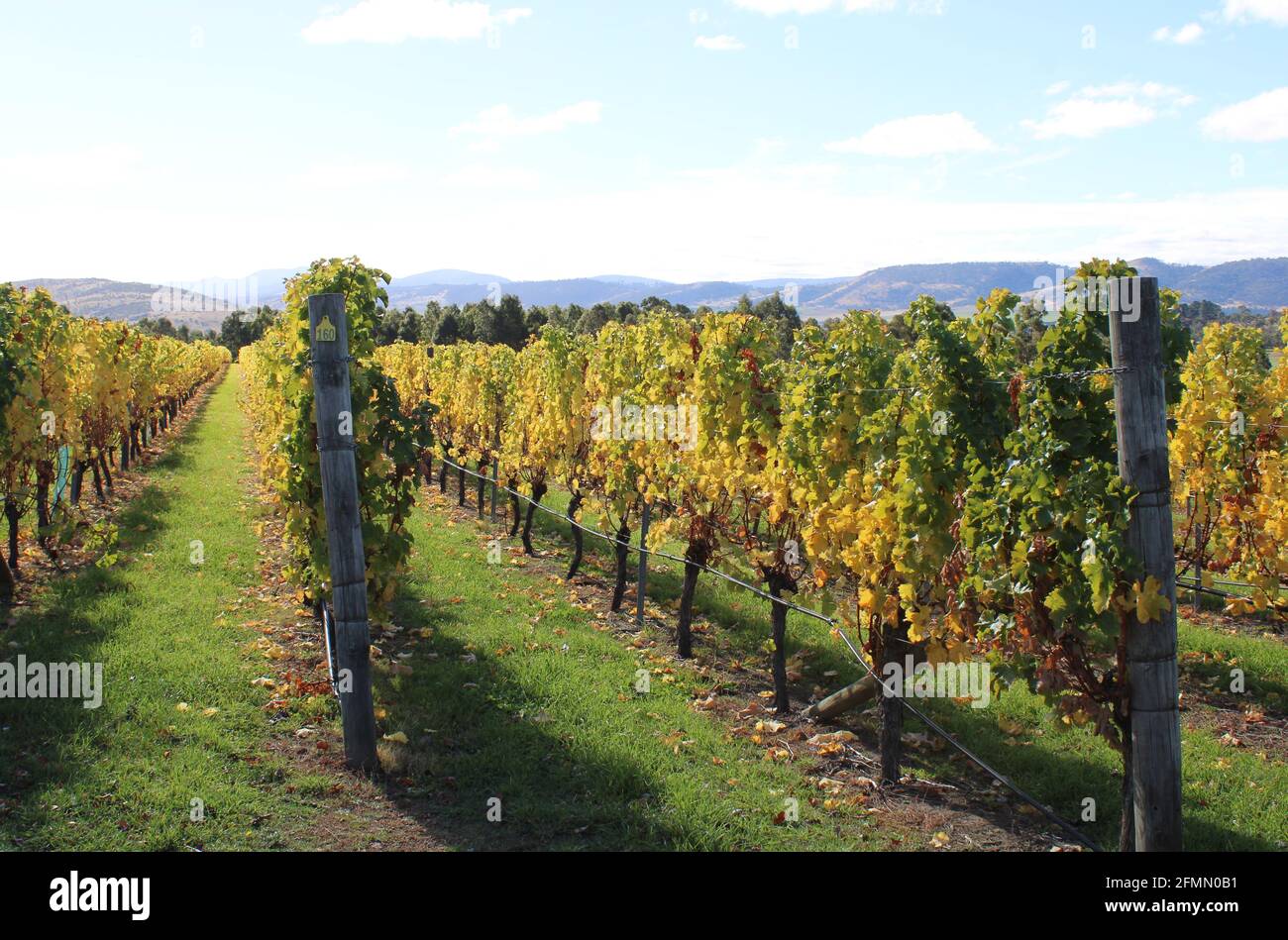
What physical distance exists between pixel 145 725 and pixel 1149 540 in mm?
7014

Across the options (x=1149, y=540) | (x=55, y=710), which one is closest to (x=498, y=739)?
(x=55, y=710)

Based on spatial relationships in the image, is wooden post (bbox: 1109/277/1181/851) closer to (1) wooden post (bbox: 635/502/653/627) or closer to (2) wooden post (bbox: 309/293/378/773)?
(2) wooden post (bbox: 309/293/378/773)

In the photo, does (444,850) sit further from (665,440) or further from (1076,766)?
(665,440)

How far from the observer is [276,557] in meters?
12.7

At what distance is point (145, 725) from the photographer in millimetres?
7047

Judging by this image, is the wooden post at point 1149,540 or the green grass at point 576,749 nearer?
the wooden post at point 1149,540

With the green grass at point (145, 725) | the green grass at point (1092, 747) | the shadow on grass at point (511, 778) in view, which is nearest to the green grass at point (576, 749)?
the shadow on grass at point (511, 778)

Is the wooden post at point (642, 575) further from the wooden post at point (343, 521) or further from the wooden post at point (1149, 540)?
the wooden post at point (1149, 540)

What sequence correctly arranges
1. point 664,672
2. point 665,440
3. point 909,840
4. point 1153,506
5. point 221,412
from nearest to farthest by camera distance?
point 1153,506 < point 909,840 < point 664,672 < point 665,440 < point 221,412

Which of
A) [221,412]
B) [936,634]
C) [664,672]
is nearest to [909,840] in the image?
[936,634]

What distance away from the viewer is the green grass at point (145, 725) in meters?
5.66

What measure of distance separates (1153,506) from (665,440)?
6.72 meters

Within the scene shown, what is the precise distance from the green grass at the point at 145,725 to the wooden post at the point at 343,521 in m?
0.64

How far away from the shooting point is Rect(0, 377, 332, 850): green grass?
566 cm
